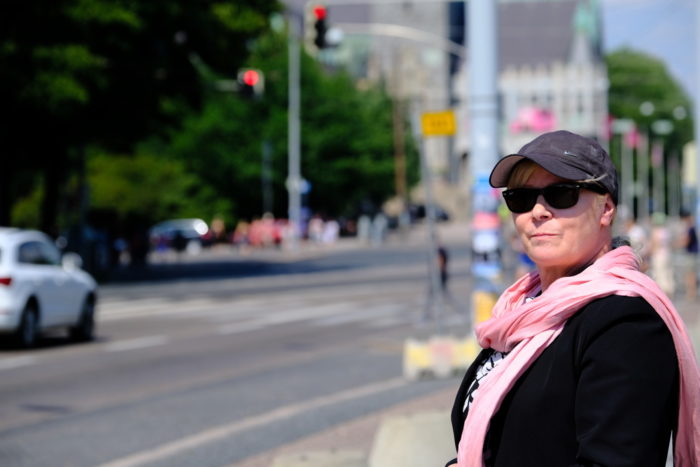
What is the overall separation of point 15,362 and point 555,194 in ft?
45.1

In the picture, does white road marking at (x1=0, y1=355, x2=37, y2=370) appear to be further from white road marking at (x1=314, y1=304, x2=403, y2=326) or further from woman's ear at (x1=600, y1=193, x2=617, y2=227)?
woman's ear at (x1=600, y1=193, x2=617, y2=227)

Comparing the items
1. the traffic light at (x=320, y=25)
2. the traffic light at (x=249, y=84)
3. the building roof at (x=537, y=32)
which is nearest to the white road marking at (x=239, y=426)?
the traffic light at (x=320, y=25)

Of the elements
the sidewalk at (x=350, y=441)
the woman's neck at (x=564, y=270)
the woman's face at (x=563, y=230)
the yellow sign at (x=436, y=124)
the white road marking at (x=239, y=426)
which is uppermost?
the yellow sign at (x=436, y=124)

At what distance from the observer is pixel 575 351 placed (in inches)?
103

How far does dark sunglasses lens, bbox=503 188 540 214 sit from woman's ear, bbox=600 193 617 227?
146mm

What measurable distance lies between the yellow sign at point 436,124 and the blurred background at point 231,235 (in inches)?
1.1

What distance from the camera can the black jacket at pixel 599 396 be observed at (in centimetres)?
251

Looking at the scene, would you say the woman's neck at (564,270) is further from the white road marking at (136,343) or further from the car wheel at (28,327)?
the car wheel at (28,327)

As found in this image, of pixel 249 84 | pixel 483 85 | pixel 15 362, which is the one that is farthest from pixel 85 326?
pixel 249 84

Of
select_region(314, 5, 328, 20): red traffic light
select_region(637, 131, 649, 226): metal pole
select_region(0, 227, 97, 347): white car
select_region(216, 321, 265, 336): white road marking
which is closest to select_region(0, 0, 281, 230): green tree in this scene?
select_region(314, 5, 328, 20): red traffic light

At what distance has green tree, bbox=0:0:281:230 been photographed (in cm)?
3253

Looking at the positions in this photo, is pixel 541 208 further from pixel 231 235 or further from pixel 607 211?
pixel 231 235

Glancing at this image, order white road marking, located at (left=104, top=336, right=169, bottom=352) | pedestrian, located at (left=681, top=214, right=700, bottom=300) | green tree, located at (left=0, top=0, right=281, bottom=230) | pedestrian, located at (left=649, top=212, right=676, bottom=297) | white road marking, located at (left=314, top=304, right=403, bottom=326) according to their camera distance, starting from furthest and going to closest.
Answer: green tree, located at (left=0, top=0, right=281, bottom=230)
pedestrian, located at (left=649, top=212, right=676, bottom=297)
pedestrian, located at (left=681, top=214, right=700, bottom=300)
white road marking, located at (left=314, top=304, right=403, bottom=326)
white road marking, located at (left=104, top=336, right=169, bottom=352)

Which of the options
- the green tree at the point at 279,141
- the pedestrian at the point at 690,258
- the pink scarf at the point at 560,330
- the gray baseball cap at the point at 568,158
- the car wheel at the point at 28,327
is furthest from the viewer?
the green tree at the point at 279,141
